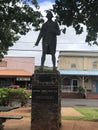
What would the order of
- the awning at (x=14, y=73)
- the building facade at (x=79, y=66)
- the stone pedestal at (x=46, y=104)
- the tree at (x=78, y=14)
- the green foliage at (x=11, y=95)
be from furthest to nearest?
the building facade at (x=79, y=66)
the awning at (x=14, y=73)
the green foliage at (x=11, y=95)
the tree at (x=78, y=14)
the stone pedestal at (x=46, y=104)

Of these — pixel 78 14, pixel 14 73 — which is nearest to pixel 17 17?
pixel 78 14

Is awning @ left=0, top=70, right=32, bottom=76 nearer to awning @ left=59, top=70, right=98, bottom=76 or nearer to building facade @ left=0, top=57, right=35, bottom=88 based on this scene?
building facade @ left=0, top=57, right=35, bottom=88

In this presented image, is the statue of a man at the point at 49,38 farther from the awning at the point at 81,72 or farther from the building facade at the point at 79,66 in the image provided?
the building facade at the point at 79,66

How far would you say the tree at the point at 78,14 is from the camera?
1847 cm

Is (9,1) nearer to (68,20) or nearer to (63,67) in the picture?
Answer: (68,20)

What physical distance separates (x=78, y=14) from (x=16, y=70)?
41.9m

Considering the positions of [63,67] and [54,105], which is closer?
[54,105]

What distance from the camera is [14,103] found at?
30.5 metres

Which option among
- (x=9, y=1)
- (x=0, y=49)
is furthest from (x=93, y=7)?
(x=0, y=49)

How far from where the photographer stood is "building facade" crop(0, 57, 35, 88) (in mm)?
56938

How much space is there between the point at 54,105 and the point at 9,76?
1655 inches

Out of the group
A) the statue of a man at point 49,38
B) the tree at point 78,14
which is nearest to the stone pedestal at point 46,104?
the statue of a man at point 49,38

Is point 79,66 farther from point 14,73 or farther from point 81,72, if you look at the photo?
point 14,73

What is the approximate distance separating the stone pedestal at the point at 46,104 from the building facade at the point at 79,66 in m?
42.5
